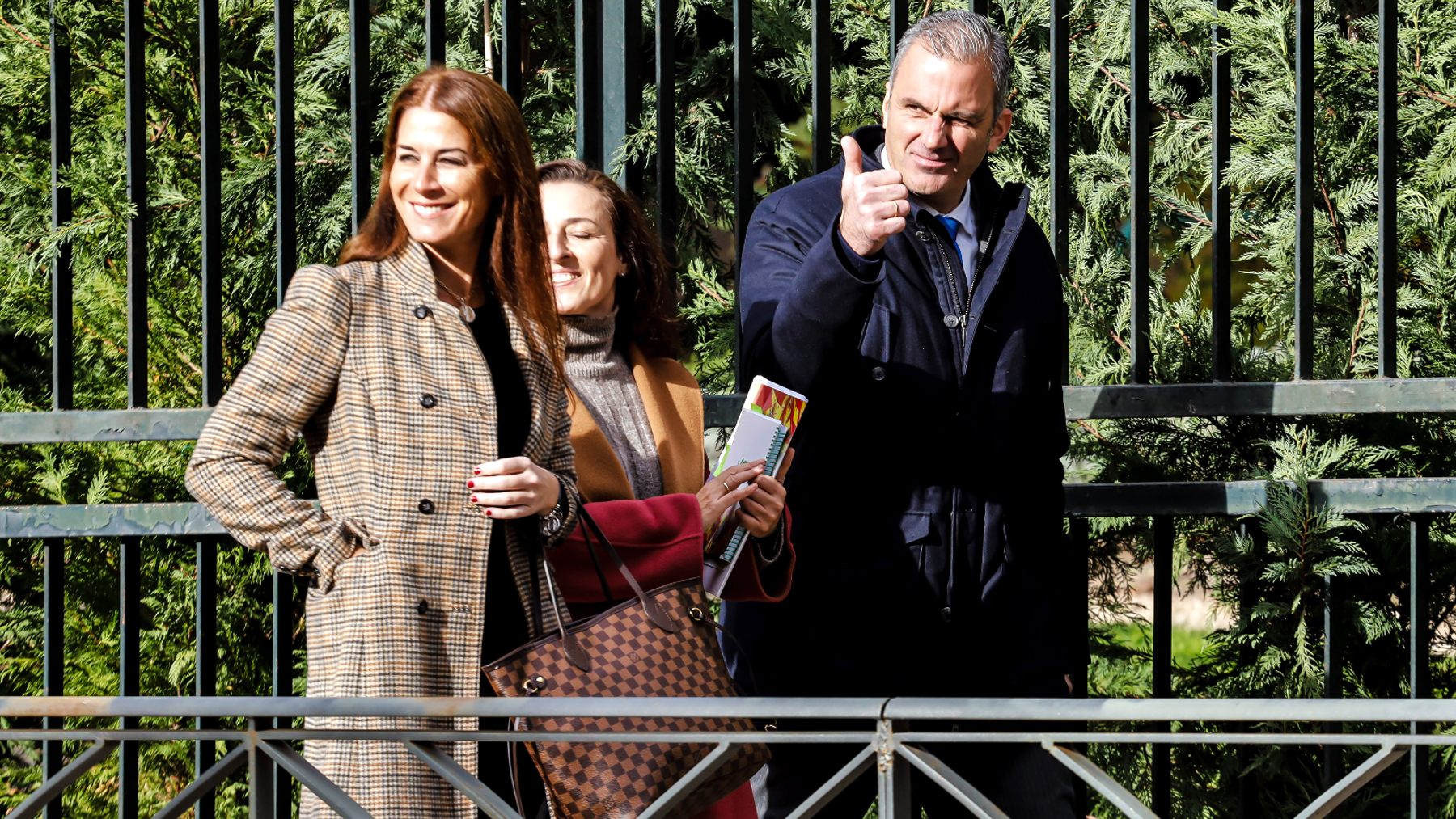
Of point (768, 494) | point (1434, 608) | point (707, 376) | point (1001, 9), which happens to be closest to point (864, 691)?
point (768, 494)

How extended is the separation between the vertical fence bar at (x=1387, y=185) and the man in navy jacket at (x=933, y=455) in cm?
70

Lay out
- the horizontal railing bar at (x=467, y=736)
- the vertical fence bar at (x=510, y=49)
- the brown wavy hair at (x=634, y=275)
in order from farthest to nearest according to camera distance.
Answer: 1. the vertical fence bar at (x=510, y=49)
2. the brown wavy hair at (x=634, y=275)
3. the horizontal railing bar at (x=467, y=736)

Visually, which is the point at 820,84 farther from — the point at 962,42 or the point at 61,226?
the point at 61,226

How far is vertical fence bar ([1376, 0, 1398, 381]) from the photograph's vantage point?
301cm

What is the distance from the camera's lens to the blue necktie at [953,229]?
273cm

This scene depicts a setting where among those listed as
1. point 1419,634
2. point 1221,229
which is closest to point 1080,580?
point 1419,634

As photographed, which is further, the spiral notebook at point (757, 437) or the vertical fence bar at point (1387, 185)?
the vertical fence bar at point (1387, 185)

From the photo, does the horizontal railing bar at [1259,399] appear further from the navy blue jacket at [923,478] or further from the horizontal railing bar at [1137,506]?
the navy blue jacket at [923,478]

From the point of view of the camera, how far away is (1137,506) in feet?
10.0

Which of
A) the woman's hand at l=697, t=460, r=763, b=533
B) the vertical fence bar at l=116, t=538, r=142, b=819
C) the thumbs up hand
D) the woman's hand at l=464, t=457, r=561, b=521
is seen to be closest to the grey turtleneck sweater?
the woman's hand at l=697, t=460, r=763, b=533

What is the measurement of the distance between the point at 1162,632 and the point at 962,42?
1.19 meters

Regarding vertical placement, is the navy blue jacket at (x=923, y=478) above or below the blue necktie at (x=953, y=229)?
below

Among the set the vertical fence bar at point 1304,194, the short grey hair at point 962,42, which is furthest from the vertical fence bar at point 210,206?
the vertical fence bar at point 1304,194

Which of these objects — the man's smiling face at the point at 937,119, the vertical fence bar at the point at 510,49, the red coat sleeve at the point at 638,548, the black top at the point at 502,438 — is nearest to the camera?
the black top at the point at 502,438
